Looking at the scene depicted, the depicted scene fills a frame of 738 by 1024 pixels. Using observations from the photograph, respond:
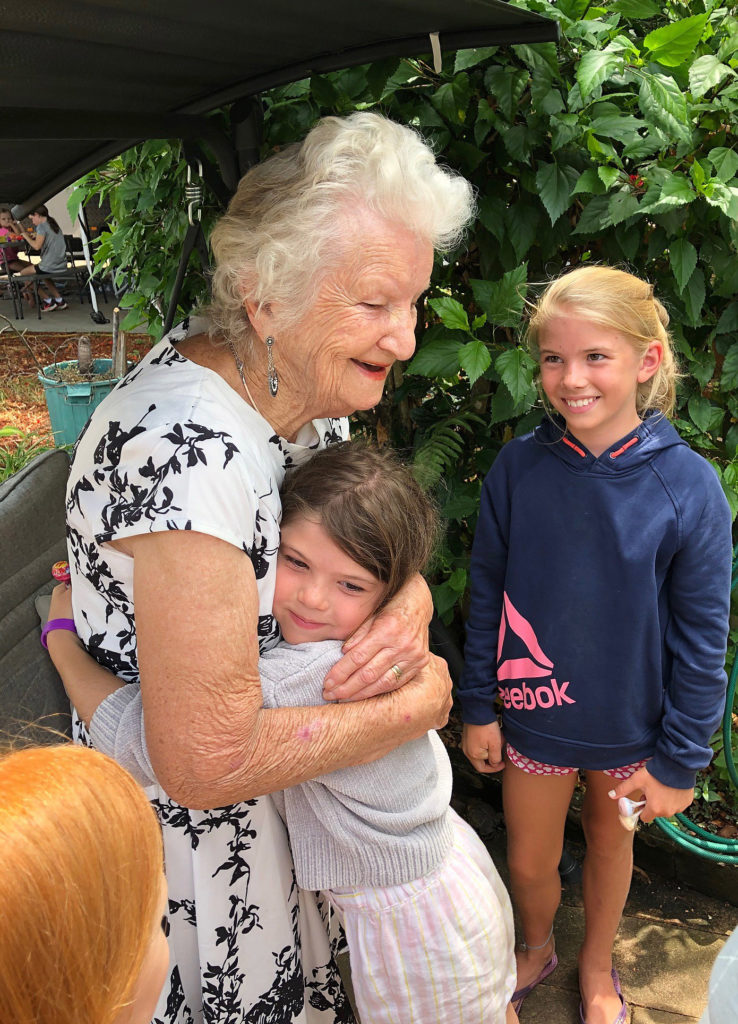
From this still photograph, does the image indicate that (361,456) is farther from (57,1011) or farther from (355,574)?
(57,1011)

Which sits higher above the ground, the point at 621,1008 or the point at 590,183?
the point at 590,183

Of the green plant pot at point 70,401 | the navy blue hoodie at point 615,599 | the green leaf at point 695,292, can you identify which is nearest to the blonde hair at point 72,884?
the navy blue hoodie at point 615,599

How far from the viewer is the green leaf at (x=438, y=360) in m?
2.23

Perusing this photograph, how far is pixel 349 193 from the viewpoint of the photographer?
4.78ft

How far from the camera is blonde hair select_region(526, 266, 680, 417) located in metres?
1.87

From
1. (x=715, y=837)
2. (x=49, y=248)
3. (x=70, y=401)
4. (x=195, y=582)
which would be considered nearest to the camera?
(x=195, y=582)

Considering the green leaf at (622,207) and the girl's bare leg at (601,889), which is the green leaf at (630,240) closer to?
the green leaf at (622,207)

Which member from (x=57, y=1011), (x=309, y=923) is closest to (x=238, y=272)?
(x=57, y=1011)

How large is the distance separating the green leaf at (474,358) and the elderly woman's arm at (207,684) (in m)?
0.94

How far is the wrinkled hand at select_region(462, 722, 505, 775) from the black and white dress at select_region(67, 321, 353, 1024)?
545 mm

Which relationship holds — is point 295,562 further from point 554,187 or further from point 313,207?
point 554,187

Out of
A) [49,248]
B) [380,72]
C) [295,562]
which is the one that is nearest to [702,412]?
[380,72]

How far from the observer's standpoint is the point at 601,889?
7.33 ft

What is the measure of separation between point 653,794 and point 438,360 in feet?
3.80
